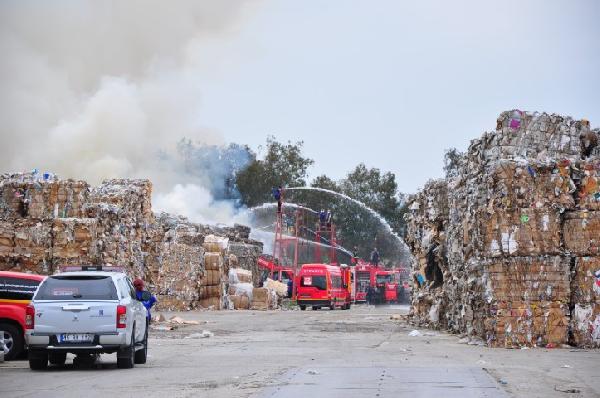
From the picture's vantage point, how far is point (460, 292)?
1190 inches

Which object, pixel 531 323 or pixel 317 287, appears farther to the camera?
pixel 317 287

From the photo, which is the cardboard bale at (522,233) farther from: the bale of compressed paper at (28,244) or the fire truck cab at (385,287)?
the fire truck cab at (385,287)

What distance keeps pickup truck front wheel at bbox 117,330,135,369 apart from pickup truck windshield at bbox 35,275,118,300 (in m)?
0.97

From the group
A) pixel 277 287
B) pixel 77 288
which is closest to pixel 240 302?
pixel 277 287

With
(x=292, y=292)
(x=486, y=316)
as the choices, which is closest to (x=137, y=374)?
(x=486, y=316)

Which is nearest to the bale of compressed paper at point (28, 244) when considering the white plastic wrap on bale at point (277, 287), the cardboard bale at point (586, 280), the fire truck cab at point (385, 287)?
the cardboard bale at point (586, 280)

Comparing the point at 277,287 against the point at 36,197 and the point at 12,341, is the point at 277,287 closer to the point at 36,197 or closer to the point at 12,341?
the point at 36,197

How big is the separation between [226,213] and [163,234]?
52096 millimetres

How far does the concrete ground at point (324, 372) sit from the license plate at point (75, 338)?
1.83ft

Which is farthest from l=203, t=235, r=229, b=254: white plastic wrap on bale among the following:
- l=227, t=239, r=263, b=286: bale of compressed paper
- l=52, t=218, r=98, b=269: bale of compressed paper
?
l=52, t=218, r=98, b=269: bale of compressed paper

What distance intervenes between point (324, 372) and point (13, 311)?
680 cm

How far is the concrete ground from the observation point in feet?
50.0

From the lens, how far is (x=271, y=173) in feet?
397

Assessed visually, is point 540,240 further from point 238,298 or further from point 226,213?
point 226,213
